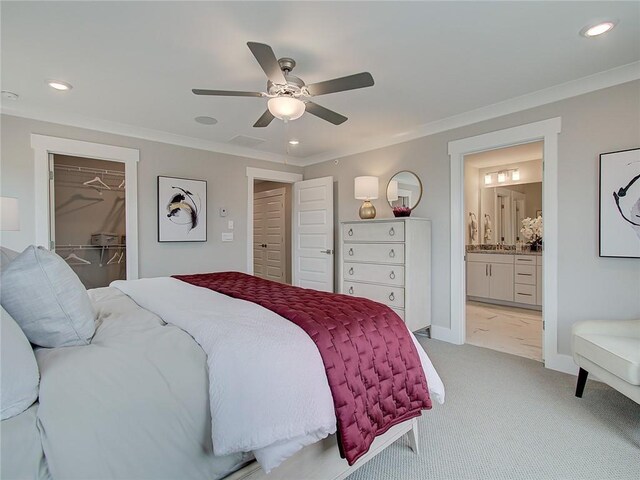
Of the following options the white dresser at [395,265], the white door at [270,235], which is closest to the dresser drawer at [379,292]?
the white dresser at [395,265]

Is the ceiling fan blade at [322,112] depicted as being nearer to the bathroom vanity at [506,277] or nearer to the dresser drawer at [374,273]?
the dresser drawer at [374,273]

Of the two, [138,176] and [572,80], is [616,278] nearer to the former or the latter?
[572,80]

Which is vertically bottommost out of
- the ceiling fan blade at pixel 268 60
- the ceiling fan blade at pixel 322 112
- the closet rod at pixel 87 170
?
the ceiling fan blade at pixel 322 112

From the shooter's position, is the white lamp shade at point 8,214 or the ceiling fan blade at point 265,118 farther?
the ceiling fan blade at point 265,118

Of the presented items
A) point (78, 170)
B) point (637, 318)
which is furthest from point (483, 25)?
point (78, 170)

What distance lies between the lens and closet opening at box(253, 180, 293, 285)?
20.7 feet

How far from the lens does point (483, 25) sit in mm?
2016

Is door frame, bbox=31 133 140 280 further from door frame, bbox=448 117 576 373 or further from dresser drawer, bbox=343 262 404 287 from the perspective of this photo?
door frame, bbox=448 117 576 373

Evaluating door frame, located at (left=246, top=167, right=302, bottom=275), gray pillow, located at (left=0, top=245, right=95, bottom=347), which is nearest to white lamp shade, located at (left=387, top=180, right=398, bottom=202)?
door frame, located at (left=246, top=167, right=302, bottom=275)

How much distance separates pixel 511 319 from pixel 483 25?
4.08 metres

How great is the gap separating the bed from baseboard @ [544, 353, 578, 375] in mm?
2334

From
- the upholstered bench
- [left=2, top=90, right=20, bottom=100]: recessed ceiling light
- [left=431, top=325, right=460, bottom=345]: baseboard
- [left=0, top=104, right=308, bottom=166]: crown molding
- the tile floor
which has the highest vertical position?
[left=2, top=90, right=20, bottom=100]: recessed ceiling light

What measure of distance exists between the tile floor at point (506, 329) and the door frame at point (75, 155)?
4069 mm

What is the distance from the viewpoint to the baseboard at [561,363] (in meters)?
2.81
